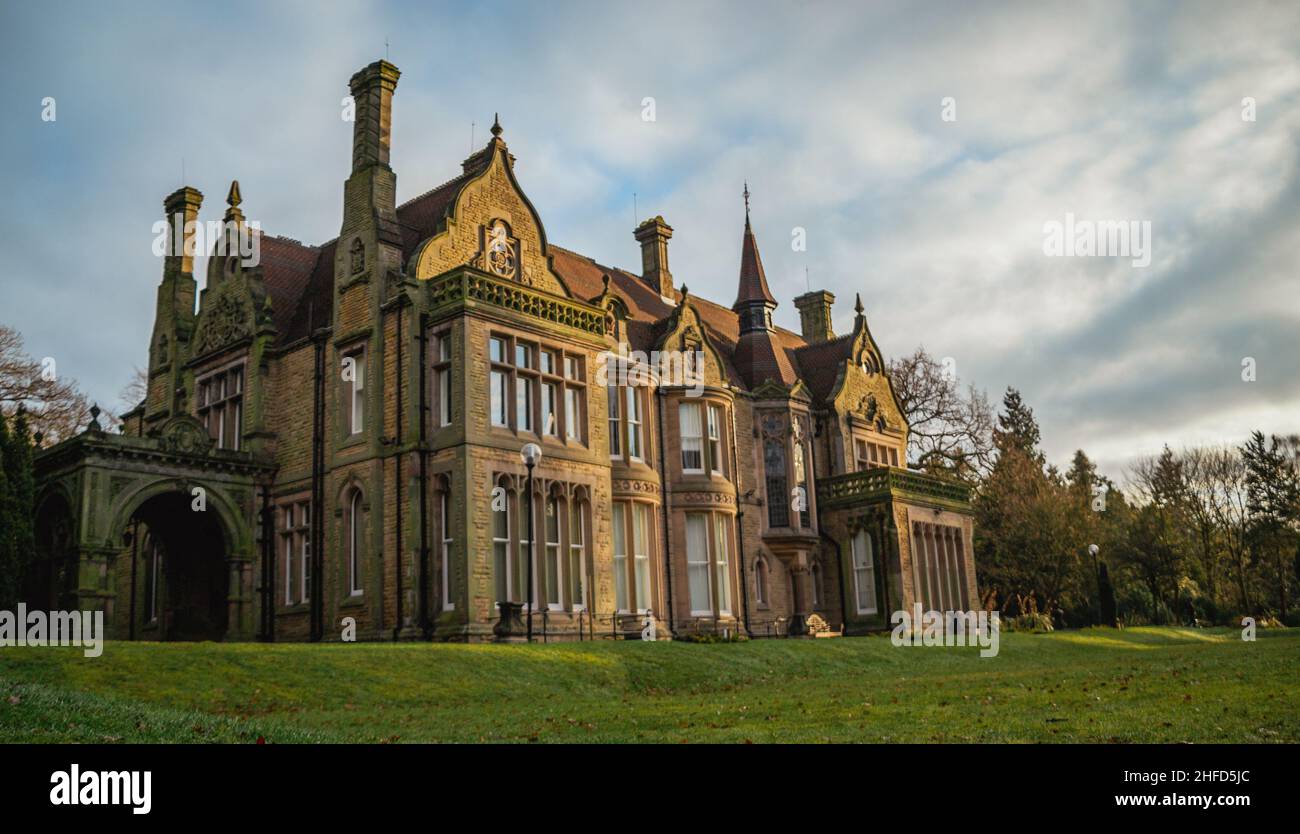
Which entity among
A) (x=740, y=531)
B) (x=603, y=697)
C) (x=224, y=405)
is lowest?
(x=603, y=697)

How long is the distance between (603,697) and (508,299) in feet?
41.5

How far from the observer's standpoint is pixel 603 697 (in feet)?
60.5

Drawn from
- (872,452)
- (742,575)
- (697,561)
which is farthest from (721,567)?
(872,452)

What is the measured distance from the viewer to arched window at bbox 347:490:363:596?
91.1 feet

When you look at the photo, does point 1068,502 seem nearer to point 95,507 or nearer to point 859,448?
point 859,448

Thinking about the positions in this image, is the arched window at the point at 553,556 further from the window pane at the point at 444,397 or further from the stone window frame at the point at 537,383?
the window pane at the point at 444,397

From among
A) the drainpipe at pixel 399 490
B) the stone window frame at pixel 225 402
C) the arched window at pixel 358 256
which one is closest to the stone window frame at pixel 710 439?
the drainpipe at pixel 399 490

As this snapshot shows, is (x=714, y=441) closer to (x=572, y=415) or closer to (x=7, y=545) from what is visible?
(x=572, y=415)

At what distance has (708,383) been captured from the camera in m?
36.2

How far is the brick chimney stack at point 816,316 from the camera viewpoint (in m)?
51.3

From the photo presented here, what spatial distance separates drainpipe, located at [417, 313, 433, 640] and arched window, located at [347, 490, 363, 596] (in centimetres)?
268

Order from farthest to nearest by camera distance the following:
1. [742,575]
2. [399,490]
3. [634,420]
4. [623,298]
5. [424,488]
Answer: [623,298] → [742,575] → [634,420] → [399,490] → [424,488]
